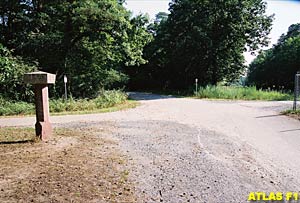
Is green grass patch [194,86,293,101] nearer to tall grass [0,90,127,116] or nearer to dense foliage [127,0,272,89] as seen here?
dense foliage [127,0,272,89]

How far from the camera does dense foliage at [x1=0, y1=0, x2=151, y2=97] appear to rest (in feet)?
50.0

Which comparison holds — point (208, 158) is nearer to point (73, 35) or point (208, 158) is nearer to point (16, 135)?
point (16, 135)

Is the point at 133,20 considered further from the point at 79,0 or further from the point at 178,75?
the point at 178,75

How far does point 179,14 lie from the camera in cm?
2783

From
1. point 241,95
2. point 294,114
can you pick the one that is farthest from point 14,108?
point 241,95

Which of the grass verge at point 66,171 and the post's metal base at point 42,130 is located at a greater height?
the post's metal base at point 42,130

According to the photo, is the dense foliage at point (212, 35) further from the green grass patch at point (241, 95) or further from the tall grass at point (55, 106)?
the tall grass at point (55, 106)

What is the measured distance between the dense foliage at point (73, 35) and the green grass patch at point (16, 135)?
27.1 ft

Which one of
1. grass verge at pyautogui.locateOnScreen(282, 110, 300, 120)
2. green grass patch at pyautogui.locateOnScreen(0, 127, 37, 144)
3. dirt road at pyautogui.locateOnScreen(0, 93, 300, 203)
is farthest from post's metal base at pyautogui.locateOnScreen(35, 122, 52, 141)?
grass verge at pyautogui.locateOnScreen(282, 110, 300, 120)

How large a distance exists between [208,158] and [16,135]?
5300mm

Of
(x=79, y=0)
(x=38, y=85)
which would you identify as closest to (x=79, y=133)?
(x=38, y=85)

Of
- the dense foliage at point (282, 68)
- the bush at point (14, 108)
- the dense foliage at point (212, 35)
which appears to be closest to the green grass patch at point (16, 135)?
the bush at point (14, 108)

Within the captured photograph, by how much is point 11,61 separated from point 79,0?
5.23 meters

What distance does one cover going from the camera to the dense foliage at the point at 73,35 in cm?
1523
